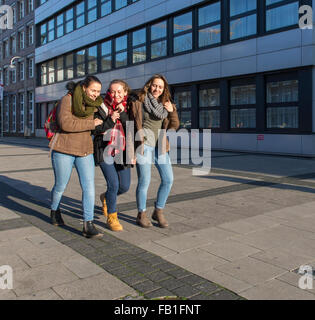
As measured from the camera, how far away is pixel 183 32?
19.6 meters

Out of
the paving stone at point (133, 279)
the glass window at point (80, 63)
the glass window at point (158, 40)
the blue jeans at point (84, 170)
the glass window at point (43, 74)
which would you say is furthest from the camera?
the glass window at point (43, 74)

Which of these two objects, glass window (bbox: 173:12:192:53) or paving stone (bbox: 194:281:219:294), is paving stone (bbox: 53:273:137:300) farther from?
glass window (bbox: 173:12:192:53)

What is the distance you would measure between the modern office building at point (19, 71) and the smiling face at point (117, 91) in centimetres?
3225

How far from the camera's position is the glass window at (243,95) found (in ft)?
54.4

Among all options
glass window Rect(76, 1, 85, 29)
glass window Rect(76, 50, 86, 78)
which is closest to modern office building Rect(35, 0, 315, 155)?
glass window Rect(76, 1, 85, 29)

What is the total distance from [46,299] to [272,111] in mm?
14582

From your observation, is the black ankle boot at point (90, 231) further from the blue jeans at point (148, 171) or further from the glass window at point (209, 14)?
the glass window at point (209, 14)

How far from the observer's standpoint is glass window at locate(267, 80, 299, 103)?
590 inches

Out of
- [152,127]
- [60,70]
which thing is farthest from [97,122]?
[60,70]

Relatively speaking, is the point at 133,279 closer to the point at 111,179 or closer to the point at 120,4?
the point at 111,179

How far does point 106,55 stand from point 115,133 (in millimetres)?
22551

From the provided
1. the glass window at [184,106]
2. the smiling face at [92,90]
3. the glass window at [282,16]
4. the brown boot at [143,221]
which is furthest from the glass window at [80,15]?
the brown boot at [143,221]
